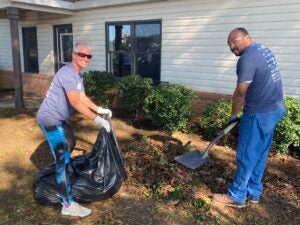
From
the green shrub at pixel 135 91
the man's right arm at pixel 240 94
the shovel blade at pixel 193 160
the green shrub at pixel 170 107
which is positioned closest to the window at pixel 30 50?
the green shrub at pixel 135 91

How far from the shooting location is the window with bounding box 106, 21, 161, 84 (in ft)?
27.9

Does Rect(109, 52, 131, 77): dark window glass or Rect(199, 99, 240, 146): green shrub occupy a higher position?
Rect(109, 52, 131, 77): dark window glass

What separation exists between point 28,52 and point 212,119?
9.09 m

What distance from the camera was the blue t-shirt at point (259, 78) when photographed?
3.39 metres

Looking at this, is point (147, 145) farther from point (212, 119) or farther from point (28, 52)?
point (28, 52)

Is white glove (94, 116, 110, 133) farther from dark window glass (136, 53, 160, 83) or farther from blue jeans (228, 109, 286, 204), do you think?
dark window glass (136, 53, 160, 83)

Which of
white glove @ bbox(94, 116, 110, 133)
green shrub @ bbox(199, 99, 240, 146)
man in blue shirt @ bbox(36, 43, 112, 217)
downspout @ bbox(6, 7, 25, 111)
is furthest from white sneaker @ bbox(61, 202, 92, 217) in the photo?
downspout @ bbox(6, 7, 25, 111)

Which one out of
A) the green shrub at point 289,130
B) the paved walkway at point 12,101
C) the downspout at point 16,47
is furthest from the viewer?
the paved walkway at point 12,101

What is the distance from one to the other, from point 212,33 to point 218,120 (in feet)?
6.98

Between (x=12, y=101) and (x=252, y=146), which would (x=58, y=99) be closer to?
(x=252, y=146)

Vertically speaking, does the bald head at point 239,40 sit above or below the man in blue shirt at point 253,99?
above

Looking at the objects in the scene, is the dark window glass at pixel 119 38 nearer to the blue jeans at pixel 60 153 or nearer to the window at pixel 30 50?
the window at pixel 30 50

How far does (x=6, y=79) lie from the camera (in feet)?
45.1

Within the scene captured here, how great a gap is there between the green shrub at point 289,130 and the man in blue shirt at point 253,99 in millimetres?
1843
